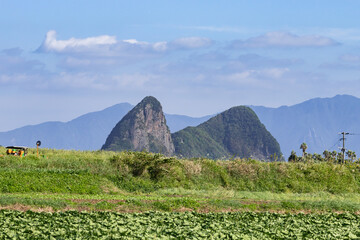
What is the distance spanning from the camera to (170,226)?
18.7m

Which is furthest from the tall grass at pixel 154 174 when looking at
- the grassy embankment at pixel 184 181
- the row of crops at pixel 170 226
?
the row of crops at pixel 170 226

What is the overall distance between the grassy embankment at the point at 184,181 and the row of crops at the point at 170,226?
15.3ft

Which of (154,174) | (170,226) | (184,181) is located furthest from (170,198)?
(170,226)

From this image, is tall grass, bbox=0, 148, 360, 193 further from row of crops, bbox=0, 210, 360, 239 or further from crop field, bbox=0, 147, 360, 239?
row of crops, bbox=0, 210, 360, 239

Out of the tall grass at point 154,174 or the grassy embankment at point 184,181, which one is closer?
the grassy embankment at point 184,181

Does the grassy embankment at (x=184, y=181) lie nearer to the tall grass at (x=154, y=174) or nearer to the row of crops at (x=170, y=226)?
the tall grass at (x=154, y=174)

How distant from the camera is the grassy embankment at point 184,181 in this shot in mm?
29297

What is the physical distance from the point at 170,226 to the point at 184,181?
19804 millimetres

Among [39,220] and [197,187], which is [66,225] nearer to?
[39,220]

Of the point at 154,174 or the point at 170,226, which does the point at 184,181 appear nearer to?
the point at 154,174

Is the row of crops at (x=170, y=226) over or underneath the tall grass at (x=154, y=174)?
underneath

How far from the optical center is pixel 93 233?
16.2m

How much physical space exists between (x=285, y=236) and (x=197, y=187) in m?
20.3

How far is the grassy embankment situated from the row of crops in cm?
467
